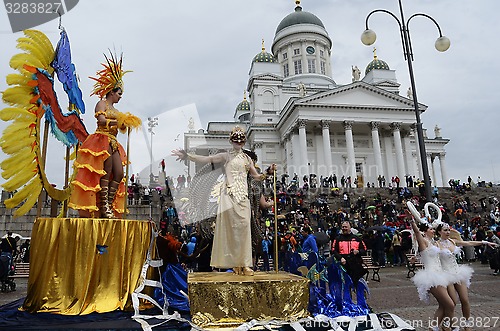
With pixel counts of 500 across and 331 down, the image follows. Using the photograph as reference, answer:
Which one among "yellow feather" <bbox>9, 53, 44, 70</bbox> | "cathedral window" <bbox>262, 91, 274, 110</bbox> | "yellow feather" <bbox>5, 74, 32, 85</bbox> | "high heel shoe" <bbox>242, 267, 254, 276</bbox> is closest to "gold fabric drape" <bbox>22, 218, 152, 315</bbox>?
"high heel shoe" <bbox>242, 267, 254, 276</bbox>

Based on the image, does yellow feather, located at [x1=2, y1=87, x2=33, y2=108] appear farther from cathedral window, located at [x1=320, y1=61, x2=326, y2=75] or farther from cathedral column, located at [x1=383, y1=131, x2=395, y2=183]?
cathedral window, located at [x1=320, y1=61, x2=326, y2=75]

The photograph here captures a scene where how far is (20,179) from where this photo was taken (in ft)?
16.4

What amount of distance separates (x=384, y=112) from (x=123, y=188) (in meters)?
42.9

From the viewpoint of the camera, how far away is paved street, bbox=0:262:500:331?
5668 millimetres

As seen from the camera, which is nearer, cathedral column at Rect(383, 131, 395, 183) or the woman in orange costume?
the woman in orange costume

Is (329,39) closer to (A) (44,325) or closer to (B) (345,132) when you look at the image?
(B) (345,132)

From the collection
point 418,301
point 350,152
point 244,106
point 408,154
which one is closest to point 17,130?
point 418,301

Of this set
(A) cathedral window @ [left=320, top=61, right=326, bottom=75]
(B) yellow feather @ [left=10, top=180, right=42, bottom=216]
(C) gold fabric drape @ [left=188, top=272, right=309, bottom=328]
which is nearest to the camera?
(C) gold fabric drape @ [left=188, top=272, right=309, bottom=328]

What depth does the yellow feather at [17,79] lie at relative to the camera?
5.11m

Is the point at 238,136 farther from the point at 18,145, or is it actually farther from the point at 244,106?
the point at 244,106

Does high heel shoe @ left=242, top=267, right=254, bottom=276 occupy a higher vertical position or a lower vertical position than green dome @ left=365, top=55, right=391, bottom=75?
lower

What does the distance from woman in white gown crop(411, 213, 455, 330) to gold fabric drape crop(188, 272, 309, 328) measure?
154 centimetres

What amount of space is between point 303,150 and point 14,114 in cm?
3775

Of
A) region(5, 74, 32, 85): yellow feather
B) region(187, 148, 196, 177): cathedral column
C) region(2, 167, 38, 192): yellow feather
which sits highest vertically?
region(5, 74, 32, 85): yellow feather
